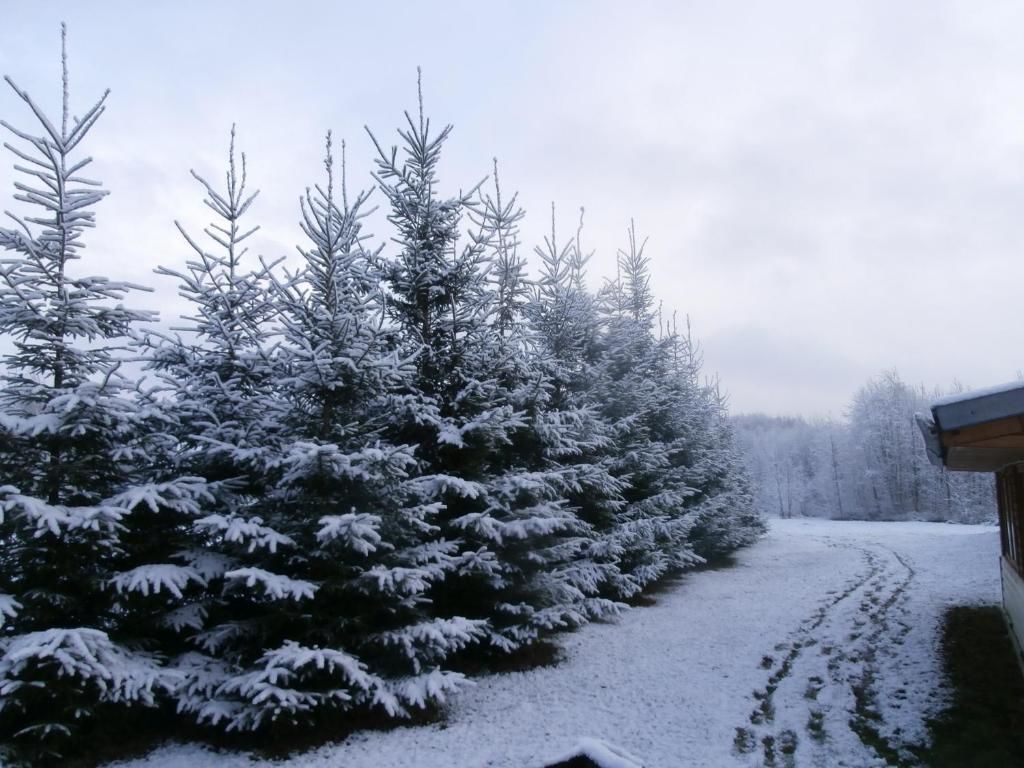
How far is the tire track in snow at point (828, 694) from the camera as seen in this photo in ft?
24.0

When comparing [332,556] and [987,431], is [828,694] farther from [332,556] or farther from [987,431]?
[332,556]

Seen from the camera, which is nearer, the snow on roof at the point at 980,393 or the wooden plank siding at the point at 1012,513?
the snow on roof at the point at 980,393

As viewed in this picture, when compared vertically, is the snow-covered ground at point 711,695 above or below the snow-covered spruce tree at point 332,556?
below

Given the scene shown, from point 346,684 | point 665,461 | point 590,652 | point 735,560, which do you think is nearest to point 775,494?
point 735,560

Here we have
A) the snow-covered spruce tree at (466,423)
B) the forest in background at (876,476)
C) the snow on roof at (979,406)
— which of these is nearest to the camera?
the snow on roof at (979,406)

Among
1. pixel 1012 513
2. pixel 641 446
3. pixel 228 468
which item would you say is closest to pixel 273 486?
pixel 228 468

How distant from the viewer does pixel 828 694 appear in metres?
9.30

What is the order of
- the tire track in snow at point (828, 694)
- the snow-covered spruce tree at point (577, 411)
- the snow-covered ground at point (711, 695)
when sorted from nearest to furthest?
1. the tire track in snow at point (828, 694)
2. the snow-covered ground at point (711, 695)
3. the snow-covered spruce tree at point (577, 411)

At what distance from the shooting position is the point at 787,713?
28.3 feet

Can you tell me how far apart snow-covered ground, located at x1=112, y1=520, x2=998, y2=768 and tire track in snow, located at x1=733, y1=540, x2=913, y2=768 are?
3cm

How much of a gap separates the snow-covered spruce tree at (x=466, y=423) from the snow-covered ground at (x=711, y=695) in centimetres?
140

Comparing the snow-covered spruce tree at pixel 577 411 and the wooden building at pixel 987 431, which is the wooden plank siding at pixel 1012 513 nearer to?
the wooden building at pixel 987 431

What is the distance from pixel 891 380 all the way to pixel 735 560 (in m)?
58.4

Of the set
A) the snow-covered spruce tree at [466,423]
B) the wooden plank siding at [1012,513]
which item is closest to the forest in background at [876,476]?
the wooden plank siding at [1012,513]
